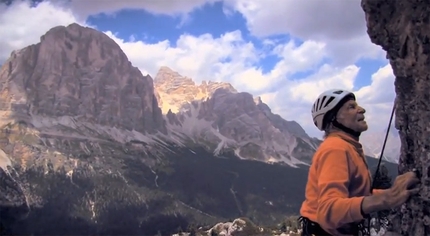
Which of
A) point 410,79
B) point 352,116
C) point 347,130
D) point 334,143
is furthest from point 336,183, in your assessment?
point 410,79

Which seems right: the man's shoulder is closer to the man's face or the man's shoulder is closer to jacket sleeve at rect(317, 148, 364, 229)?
jacket sleeve at rect(317, 148, 364, 229)

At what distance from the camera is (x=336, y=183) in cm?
400

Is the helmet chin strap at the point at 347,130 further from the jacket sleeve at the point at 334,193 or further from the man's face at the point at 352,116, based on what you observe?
the jacket sleeve at the point at 334,193

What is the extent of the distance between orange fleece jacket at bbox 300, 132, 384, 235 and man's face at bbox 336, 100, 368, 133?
0.14 metres

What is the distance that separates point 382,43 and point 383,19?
323 millimetres

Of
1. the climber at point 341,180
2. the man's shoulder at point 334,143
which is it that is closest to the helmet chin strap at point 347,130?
the climber at point 341,180

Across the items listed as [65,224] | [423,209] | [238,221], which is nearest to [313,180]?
[423,209]

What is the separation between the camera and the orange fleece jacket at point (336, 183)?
12.9 ft

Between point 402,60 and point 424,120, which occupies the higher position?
point 402,60

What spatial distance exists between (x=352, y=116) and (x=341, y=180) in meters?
0.88

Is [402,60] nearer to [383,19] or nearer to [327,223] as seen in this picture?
[383,19]

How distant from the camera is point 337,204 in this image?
3.92 meters

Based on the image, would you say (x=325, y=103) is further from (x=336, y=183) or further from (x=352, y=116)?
(x=336, y=183)

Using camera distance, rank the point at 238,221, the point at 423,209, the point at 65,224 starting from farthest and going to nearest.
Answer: the point at 65,224 → the point at 238,221 → the point at 423,209
